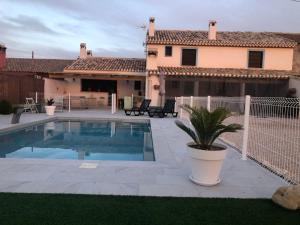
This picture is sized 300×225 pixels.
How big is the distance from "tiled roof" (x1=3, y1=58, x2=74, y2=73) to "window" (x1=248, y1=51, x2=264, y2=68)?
62.9ft

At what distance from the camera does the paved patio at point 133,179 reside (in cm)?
475

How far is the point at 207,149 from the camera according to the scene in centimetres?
519

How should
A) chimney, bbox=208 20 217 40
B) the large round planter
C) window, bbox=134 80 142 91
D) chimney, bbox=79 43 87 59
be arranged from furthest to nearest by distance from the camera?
chimney, bbox=79 43 87 59, window, bbox=134 80 142 91, chimney, bbox=208 20 217 40, the large round planter

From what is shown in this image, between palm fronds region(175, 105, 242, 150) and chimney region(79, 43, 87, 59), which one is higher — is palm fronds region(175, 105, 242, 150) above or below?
below

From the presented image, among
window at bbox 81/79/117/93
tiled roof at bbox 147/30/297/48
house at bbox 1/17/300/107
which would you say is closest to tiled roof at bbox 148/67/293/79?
house at bbox 1/17/300/107

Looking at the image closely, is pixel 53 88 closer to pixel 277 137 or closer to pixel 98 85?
pixel 98 85

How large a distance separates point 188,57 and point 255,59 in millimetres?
5251

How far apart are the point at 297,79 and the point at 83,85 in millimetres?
16316

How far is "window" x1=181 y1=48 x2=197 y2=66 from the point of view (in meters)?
23.2

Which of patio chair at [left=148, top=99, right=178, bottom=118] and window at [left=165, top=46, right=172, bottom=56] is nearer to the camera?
patio chair at [left=148, top=99, right=178, bottom=118]

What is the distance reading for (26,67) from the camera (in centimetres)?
3284

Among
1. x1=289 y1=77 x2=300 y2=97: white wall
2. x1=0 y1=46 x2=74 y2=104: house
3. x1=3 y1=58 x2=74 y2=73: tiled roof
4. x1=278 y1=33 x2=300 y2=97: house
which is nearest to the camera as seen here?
x1=0 y1=46 x2=74 y2=104: house

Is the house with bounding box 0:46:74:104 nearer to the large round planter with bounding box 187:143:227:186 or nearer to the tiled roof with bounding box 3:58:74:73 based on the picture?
the tiled roof with bounding box 3:58:74:73

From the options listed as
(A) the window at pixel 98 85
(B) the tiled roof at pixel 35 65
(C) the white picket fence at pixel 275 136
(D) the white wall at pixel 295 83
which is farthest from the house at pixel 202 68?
(C) the white picket fence at pixel 275 136
